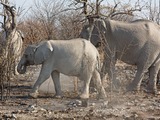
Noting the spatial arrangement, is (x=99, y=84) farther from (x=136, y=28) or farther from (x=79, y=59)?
(x=136, y=28)

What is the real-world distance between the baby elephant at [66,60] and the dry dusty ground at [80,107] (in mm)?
353

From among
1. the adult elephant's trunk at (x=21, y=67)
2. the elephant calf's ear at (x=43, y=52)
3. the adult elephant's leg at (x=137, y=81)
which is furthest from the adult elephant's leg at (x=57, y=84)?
the adult elephant's leg at (x=137, y=81)

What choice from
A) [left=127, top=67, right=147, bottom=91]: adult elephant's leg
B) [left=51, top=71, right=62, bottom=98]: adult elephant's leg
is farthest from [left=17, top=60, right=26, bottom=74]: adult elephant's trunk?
[left=127, top=67, right=147, bottom=91]: adult elephant's leg

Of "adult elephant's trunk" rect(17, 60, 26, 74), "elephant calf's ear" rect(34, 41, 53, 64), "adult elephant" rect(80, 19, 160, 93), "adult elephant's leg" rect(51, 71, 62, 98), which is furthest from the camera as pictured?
"adult elephant" rect(80, 19, 160, 93)

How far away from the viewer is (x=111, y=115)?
639 centimetres

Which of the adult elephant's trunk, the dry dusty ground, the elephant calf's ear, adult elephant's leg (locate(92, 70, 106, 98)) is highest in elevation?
the elephant calf's ear

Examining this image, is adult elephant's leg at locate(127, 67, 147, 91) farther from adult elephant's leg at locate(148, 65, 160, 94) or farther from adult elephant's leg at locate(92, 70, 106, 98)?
adult elephant's leg at locate(92, 70, 106, 98)

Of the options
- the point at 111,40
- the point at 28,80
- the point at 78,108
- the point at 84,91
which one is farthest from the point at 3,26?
the point at 78,108

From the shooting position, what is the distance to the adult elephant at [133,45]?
9227mm

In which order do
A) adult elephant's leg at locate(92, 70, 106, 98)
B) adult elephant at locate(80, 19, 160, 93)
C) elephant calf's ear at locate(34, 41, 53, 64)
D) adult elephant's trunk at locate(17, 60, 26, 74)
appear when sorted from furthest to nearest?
adult elephant at locate(80, 19, 160, 93)
adult elephant's trunk at locate(17, 60, 26, 74)
adult elephant's leg at locate(92, 70, 106, 98)
elephant calf's ear at locate(34, 41, 53, 64)

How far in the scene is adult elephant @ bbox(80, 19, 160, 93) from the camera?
923cm

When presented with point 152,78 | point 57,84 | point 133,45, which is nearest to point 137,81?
point 152,78

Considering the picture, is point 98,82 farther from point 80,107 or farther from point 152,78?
point 152,78

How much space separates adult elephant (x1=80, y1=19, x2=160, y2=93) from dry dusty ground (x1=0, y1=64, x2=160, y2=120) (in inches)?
26.7
